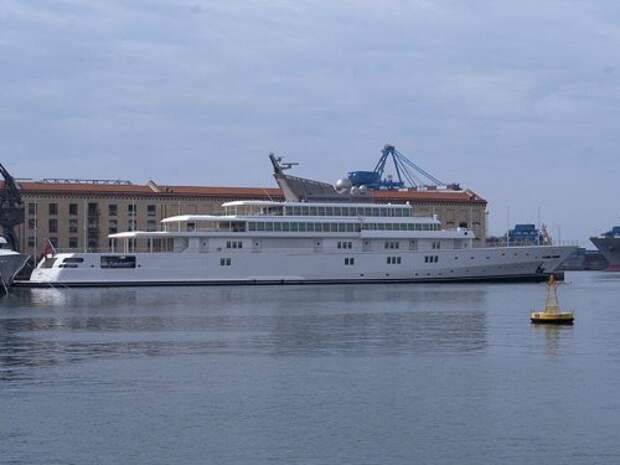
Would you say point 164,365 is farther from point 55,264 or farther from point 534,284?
point 534,284

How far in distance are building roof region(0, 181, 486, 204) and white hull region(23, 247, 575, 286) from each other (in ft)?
58.1

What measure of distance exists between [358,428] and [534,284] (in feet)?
249

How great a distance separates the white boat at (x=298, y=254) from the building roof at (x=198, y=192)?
51.6 feet

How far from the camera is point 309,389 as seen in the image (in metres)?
33.0

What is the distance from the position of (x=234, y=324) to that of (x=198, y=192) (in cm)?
7176

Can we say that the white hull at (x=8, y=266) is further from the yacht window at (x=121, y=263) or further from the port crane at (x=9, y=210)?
the port crane at (x=9, y=210)

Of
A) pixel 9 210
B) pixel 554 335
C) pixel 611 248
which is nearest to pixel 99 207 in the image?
pixel 9 210

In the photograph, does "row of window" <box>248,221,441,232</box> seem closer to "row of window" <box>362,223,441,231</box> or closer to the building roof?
"row of window" <box>362,223,441,231</box>

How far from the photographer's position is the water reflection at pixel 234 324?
43.0 metres

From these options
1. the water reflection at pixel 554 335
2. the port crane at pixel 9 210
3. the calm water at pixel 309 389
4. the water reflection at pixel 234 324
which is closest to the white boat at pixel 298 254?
the port crane at pixel 9 210

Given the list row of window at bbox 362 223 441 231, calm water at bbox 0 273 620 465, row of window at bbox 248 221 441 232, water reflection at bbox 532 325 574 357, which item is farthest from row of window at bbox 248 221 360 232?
water reflection at bbox 532 325 574 357

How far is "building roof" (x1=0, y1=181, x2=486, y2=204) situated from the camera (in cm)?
12025

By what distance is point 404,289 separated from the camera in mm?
90250

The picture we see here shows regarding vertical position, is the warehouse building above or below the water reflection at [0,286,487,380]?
above
